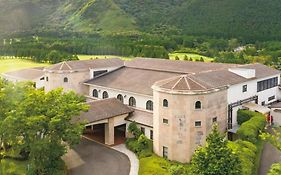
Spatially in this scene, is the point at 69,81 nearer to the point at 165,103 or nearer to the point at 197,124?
the point at 165,103

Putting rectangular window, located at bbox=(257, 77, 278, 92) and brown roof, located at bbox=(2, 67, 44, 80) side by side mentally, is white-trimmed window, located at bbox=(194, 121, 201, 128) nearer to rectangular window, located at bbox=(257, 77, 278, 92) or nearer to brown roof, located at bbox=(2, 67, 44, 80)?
rectangular window, located at bbox=(257, 77, 278, 92)

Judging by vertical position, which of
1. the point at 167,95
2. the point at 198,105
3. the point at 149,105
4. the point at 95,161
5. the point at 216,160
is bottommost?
the point at 95,161

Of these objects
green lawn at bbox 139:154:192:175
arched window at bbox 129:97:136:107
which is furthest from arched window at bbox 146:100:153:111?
green lawn at bbox 139:154:192:175

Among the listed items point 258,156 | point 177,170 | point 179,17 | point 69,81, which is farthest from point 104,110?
point 179,17

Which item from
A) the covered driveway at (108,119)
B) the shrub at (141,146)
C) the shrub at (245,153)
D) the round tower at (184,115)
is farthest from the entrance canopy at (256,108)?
the covered driveway at (108,119)

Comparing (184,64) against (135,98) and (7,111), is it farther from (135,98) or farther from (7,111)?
(7,111)

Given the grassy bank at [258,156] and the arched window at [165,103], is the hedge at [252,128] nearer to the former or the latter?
the grassy bank at [258,156]
